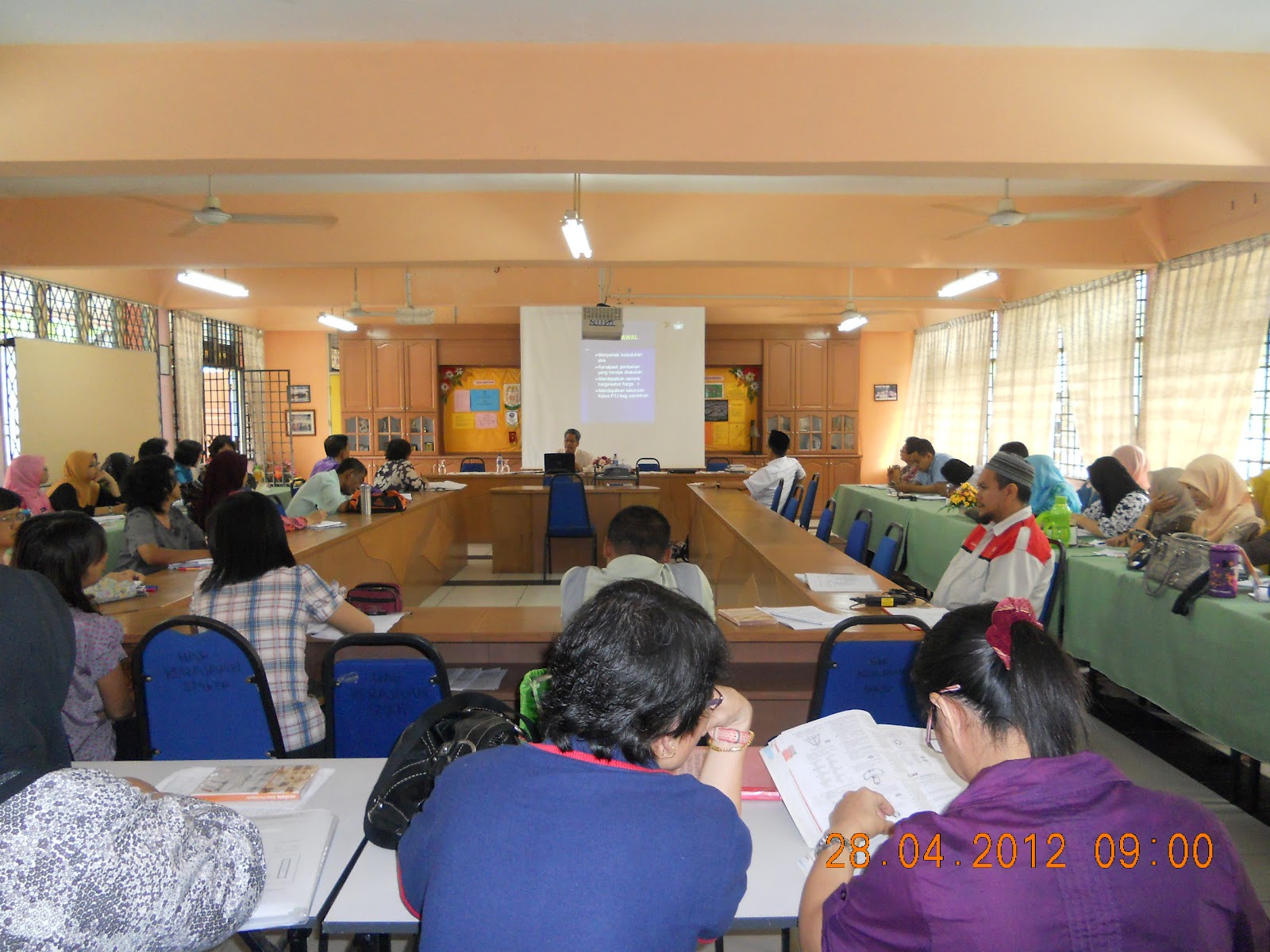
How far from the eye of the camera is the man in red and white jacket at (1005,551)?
2877 mm

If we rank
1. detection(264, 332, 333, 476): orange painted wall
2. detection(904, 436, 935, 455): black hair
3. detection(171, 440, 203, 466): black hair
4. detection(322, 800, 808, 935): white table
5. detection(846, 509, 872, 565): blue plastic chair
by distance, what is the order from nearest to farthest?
1. detection(322, 800, 808, 935): white table
2. detection(846, 509, 872, 565): blue plastic chair
3. detection(171, 440, 203, 466): black hair
4. detection(904, 436, 935, 455): black hair
5. detection(264, 332, 333, 476): orange painted wall

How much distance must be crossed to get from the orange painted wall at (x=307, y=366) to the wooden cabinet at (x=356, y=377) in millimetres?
984

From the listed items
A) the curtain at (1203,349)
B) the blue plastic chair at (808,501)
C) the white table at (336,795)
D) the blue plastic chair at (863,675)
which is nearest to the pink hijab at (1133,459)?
the curtain at (1203,349)

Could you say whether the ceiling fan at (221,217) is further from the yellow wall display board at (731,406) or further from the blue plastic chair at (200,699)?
the yellow wall display board at (731,406)

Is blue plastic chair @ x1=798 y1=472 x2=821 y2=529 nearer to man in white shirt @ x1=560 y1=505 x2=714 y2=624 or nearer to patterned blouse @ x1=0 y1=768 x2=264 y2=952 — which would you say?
man in white shirt @ x1=560 y1=505 x2=714 y2=624

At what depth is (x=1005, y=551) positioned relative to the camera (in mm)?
2918

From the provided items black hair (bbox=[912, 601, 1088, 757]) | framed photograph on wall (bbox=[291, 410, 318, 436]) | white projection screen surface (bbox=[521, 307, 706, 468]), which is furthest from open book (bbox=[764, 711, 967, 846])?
framed photograph on wall (bbox=[291, 410, 318, 436])

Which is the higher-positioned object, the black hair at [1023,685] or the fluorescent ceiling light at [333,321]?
the fluorescent ceiling light at [333,321]

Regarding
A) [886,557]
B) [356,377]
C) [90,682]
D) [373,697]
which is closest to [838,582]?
[886,557]

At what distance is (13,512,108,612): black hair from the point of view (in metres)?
2.19

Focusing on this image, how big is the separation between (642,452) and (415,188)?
5125 millimetres

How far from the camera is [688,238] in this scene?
22.1 ft

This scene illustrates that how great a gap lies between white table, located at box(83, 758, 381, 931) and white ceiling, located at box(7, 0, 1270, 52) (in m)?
3.26

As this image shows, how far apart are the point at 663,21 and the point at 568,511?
439 cm
